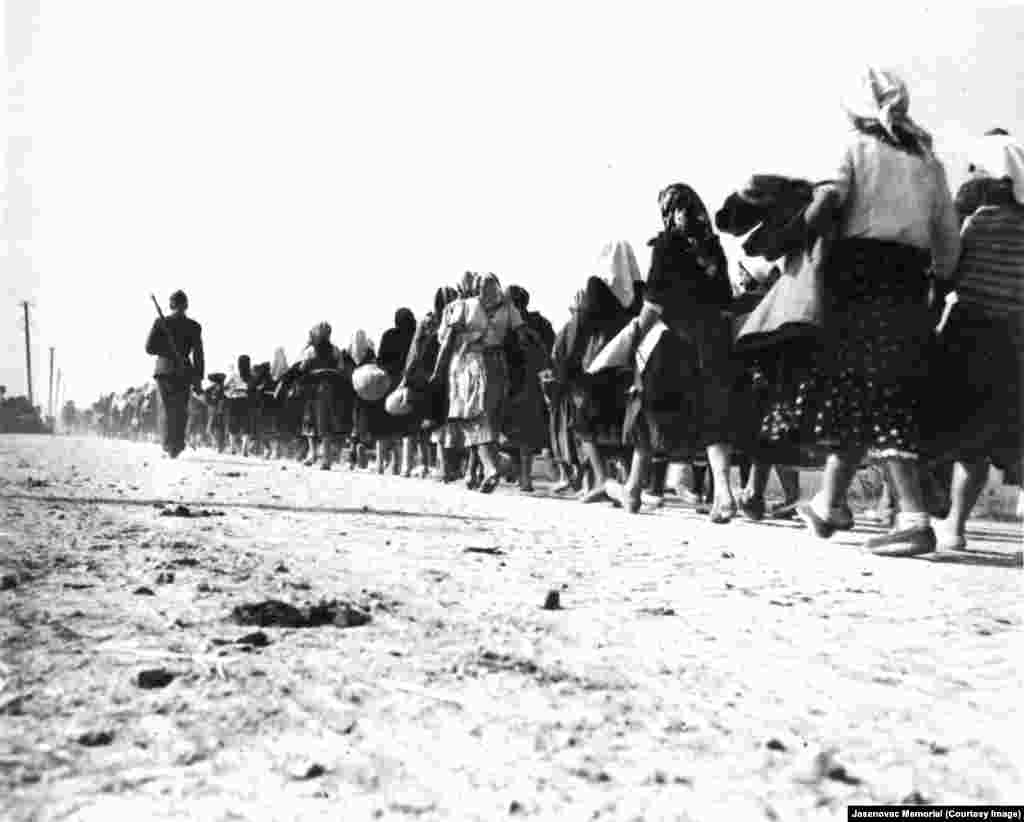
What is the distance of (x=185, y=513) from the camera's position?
17.1ft

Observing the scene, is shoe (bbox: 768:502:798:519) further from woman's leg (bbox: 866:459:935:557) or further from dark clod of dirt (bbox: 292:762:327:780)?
dark clod of dirt (bbox: 292:762:327:780)

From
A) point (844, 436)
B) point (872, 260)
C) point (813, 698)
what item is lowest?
point (813, 698)

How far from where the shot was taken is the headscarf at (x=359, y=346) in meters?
16.1

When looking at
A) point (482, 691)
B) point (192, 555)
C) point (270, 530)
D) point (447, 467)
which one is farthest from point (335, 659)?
point (447, 467)

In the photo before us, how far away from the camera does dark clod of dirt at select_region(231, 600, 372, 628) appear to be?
8.00ft

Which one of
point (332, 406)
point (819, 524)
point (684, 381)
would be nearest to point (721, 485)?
point (684, 381)

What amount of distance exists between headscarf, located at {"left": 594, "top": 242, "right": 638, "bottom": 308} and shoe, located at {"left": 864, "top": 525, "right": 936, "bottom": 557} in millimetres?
4324

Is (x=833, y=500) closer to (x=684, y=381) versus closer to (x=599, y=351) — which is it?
(x=684, y=381)

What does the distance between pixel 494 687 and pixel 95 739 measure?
735 mm

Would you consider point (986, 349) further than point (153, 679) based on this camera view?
Yes

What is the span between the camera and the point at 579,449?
10.3 m

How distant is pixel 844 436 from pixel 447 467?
7895 millimetres

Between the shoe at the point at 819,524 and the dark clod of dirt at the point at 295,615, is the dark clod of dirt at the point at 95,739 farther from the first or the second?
the shoe at the point at 819,524

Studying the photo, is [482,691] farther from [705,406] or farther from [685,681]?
Result: [705,406]
